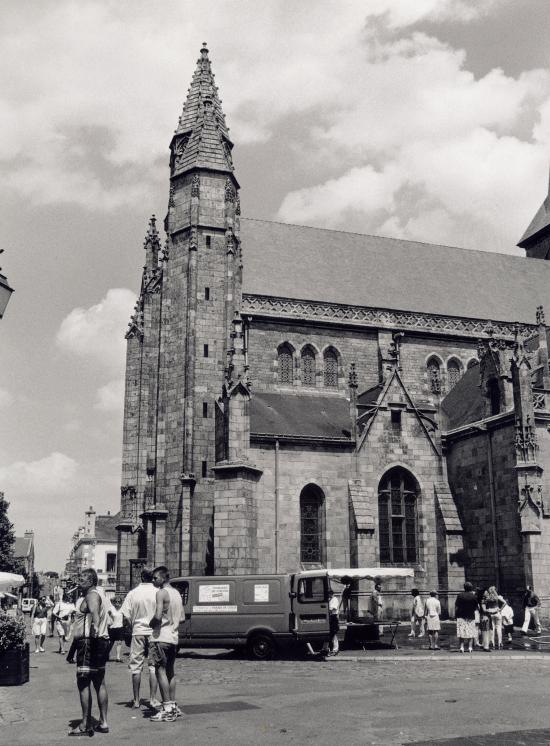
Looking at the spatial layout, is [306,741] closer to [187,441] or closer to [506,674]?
[506,674]

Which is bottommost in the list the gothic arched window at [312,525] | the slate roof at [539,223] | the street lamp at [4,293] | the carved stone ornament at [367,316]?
the gothic arched window at [312,525]

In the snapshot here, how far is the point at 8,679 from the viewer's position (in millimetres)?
14086

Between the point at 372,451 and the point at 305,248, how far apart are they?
48.7 ft

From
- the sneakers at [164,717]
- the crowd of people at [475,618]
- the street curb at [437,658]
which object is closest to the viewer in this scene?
the sneakers at [164,717]

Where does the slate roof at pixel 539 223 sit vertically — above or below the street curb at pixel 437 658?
above

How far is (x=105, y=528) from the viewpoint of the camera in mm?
104000

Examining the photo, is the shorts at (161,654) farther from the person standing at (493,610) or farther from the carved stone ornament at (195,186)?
the carved stone ornament at (195,186)

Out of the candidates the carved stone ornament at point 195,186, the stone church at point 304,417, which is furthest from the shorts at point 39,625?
the carved stone ornament at point 195,186

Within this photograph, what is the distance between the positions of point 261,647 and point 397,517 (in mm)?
12030

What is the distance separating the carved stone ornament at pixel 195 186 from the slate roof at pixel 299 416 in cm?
880

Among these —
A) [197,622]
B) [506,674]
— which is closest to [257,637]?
[197,622]

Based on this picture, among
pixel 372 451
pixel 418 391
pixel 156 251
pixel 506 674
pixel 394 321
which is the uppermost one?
pixel 156 251

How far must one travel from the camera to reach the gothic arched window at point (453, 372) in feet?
124

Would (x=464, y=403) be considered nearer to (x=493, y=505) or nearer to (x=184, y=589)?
(x=493, y=505)
